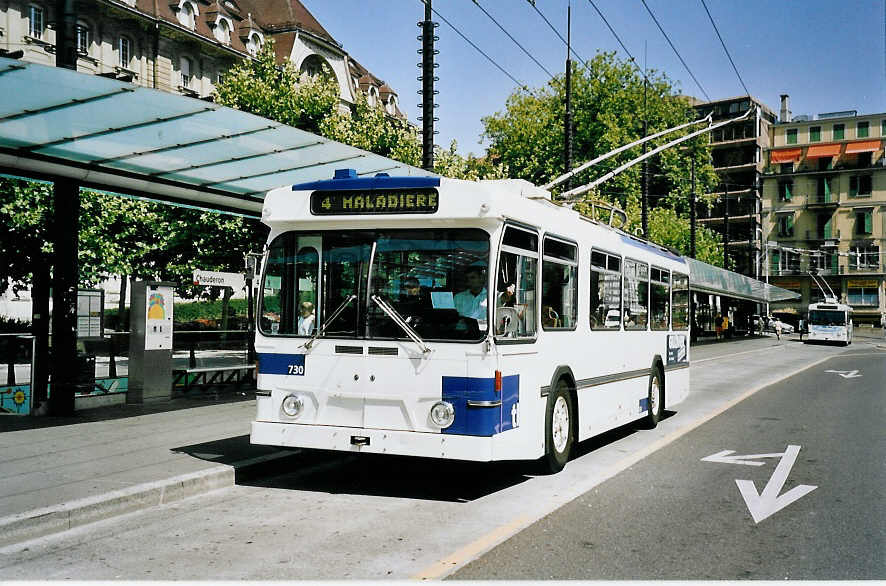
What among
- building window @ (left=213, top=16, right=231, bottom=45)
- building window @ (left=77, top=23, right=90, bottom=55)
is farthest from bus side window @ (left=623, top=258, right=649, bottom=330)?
building window @ (left=213, top=16, right=231, bottom=45)

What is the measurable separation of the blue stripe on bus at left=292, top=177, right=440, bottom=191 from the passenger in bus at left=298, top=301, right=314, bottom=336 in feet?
3.62

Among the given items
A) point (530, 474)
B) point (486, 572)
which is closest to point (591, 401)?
point (530, 474)

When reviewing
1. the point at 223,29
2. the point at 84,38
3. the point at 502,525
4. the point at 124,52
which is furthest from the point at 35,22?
the point at 502,525

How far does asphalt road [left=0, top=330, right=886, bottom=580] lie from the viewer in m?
5.40

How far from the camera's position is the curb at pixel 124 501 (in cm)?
604

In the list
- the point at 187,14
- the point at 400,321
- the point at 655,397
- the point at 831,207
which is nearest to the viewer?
the point at 400,321

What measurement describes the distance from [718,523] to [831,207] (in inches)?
3657

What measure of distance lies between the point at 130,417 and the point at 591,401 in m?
6.39

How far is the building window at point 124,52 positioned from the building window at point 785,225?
73.0 m

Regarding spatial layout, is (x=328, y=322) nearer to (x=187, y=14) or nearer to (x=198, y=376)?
(x=198, y=376)

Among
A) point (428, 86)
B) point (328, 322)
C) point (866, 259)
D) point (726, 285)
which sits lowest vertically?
point (328, 322)

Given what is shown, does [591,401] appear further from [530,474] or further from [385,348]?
[385,348]

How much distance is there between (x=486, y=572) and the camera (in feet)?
17.2

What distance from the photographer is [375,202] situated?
7.82 m
